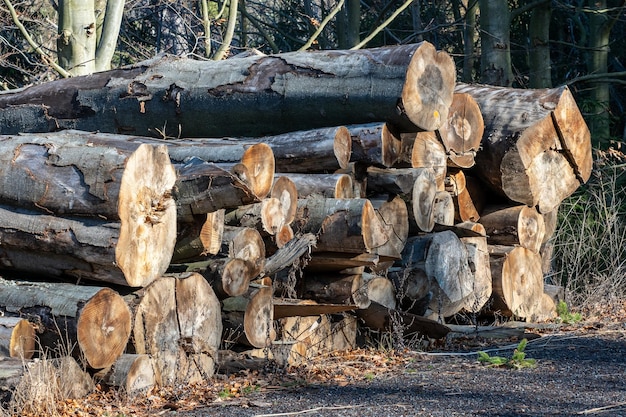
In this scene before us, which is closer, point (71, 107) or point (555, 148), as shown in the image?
point (71, 107)

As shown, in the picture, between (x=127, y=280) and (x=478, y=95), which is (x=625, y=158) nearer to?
(x=478, y=95)

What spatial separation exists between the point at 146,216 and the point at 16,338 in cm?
99

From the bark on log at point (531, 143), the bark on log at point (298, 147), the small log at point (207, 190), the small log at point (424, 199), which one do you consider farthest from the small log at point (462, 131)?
the small log at point (207, 190)

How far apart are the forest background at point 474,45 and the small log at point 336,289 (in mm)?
3278

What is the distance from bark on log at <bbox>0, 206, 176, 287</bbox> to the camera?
4855 millimetres

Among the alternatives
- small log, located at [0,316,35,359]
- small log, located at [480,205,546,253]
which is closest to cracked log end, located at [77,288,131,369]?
small log, located at [0,316,35,359]

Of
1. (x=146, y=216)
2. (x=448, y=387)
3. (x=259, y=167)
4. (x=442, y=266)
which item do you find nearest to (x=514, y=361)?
(x=448, y=387)

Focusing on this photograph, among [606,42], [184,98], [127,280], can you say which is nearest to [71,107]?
[184,98]

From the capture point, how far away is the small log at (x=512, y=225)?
8555 millimetres

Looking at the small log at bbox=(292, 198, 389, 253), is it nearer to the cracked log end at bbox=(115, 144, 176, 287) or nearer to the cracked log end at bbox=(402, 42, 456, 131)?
the cracked log end at bbox=(402, 42, 456, 131)

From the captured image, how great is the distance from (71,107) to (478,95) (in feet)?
12.8

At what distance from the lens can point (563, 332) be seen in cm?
769

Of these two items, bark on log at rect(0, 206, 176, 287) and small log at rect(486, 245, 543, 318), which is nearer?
bark on log at rect(0, 206, 176, 287)

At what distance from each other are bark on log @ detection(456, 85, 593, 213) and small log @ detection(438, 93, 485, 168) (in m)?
0.24
